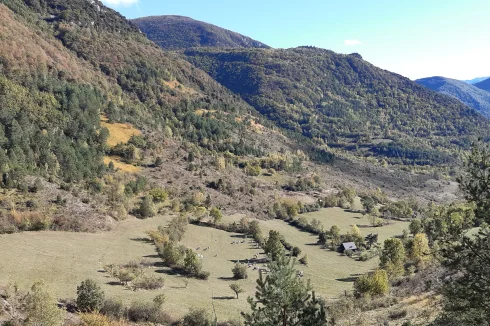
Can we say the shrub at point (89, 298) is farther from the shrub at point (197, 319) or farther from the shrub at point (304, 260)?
the shrub at point (304, 260)

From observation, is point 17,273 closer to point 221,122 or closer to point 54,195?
point 54,195

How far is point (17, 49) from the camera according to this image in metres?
116

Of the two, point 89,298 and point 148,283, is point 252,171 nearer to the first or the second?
point 148,283

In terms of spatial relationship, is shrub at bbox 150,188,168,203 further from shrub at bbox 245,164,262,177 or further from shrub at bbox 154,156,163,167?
shrub at bbox 245,164,262,177

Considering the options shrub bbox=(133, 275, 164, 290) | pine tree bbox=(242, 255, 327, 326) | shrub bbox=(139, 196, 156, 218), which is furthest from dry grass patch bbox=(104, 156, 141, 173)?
pine tree bbox=(242, 255, 327, 326)

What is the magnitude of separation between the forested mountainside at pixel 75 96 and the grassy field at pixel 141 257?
23295 millimetres

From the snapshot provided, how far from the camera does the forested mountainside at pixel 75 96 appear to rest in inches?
3403

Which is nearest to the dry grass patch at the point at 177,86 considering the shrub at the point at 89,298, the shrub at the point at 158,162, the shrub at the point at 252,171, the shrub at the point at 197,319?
the shrub at the point at 252,171

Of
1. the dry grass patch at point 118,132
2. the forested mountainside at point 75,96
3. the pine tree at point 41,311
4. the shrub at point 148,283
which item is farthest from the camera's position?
the dry grass patch at point 118,132

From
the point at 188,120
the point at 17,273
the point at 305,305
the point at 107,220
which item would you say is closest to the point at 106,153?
the point at 107,220

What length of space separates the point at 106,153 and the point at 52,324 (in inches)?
3401

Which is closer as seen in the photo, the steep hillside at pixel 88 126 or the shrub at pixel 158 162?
Answer: the steep hillside at pixel 88 126

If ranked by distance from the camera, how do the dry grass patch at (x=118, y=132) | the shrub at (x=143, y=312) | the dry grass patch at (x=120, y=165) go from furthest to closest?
the dry grass patch at (x=118, y=132)
the dry grass patch at (x=120, y=165)
the shrub at (x=143, y=312)

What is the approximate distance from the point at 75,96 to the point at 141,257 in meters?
76.3
